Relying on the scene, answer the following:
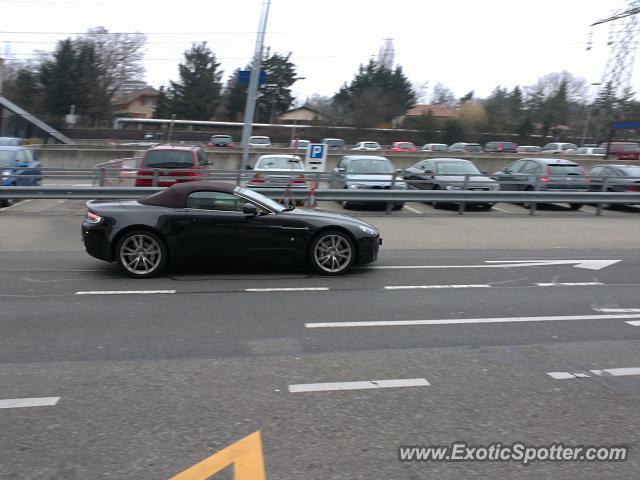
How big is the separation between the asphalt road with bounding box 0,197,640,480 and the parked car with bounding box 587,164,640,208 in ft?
28.3

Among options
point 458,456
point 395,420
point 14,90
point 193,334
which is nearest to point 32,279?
point 193,334

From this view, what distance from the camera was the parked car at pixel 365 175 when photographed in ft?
53.3

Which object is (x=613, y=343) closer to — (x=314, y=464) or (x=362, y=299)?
(x=362, y=299)

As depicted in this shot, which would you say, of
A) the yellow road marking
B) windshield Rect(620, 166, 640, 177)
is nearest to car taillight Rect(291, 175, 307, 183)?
windshield Rect(620, 166, 640, 177)

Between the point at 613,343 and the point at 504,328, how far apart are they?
106 cm

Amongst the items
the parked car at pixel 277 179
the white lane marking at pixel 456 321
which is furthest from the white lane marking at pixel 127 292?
the parked car at pixel 277 179

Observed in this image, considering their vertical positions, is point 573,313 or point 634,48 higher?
point 634,48

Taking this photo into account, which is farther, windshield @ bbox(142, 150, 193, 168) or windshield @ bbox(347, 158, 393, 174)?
windshield @ bbox(347, 158, 393, 174)

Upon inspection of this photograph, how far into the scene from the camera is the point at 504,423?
4.07 metres

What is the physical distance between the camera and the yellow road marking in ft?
11.0

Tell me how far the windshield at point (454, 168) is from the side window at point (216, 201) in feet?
33.9

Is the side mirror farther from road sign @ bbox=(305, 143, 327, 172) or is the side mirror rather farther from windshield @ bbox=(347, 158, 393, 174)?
windshield @ bbox=(347, 158, 393, 174)

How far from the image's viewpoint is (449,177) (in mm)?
17469

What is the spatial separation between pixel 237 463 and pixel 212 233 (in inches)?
206
